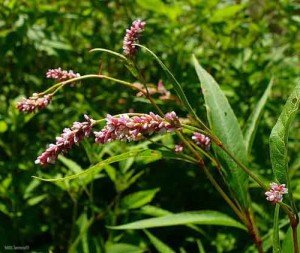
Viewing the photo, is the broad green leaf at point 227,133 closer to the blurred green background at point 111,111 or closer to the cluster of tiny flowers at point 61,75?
the cluster of tiny flowers at point 61,75

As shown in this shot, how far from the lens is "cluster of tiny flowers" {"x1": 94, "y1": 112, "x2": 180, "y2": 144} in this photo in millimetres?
1023

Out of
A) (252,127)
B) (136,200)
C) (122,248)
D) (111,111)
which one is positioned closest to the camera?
(252,127)

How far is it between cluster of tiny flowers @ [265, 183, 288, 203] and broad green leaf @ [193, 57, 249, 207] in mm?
322

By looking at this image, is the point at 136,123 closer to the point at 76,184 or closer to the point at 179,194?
the point at 76,184

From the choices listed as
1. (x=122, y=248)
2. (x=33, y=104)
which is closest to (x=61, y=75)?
(x=33, y=104)

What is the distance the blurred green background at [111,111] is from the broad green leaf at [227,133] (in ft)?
1.78

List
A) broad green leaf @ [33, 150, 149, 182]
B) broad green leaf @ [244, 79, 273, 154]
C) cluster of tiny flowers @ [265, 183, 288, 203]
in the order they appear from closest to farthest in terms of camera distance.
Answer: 1. cluster of tiny flowers @ [265, 183, 288, 203]
2. broad green leaf @ [33, 150, 149, 182]
3. broad green leaf @ [244, 79, 273, 154]

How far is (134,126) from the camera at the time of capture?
40.3 inches

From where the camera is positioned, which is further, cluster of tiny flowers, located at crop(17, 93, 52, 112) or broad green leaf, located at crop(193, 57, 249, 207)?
broad green leaf, located at crop(193, 57, 249, 207)

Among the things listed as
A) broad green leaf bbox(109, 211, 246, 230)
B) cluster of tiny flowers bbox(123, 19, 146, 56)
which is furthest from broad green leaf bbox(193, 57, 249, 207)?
cluster of tiny flowers bbox(123, 19, 146, 56)

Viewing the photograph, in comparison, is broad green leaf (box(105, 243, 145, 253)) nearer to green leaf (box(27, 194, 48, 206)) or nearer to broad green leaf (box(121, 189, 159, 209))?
broad green leaf (box(121, 189, 159, 209))

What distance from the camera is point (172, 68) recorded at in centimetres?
282

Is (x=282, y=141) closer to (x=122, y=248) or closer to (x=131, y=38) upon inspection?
(x=131, y=38)

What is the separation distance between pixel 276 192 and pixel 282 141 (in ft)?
0.48
